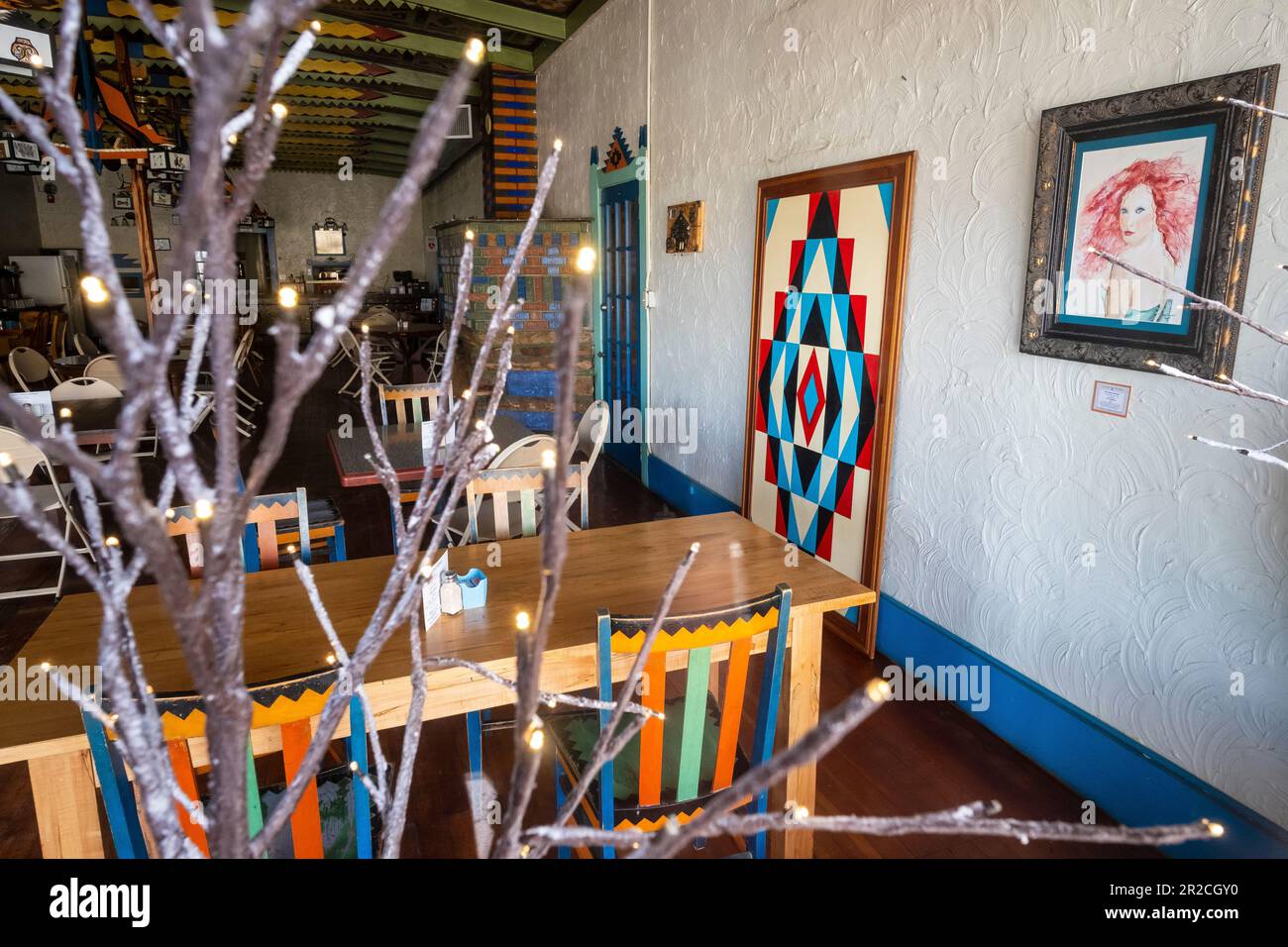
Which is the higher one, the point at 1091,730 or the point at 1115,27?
the point at 1115,27

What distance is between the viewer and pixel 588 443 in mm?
6902

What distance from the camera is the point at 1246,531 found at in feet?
6.63

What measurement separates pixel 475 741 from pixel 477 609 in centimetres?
73

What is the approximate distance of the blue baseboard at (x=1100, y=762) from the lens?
2102mm

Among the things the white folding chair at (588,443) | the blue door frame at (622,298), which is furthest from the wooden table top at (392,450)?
the blue door frame at (622,298)

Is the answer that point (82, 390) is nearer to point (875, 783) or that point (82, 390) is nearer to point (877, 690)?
point (875, 783)

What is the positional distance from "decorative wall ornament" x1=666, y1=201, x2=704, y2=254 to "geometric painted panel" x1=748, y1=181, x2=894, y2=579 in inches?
33.7

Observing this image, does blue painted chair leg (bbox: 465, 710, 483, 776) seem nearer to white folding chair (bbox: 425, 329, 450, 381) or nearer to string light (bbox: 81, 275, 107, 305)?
string light (bbox: 81, 275, 107, 305)

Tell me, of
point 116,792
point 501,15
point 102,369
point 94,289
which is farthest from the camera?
point 501,15

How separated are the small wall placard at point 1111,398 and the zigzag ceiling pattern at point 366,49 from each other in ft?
14.8

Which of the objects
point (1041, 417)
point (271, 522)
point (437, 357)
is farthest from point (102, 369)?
point (1041, 417)
